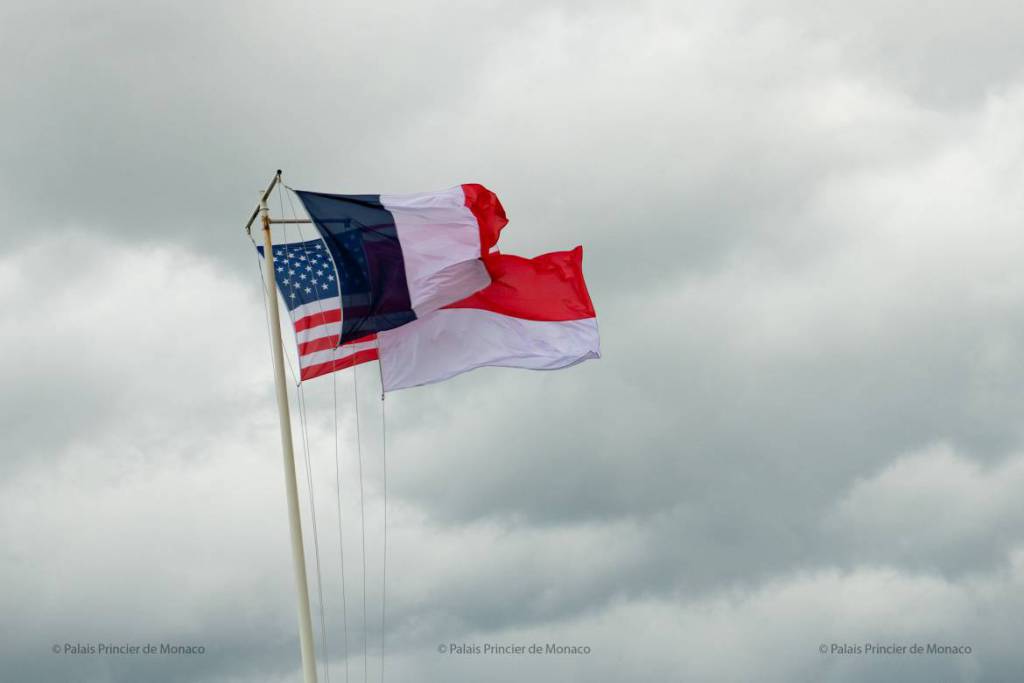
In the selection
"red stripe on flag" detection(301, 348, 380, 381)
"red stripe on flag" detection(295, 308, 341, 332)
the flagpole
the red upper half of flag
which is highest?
the red upper half of flag

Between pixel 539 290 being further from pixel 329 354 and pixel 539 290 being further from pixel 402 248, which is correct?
pixel 329 354

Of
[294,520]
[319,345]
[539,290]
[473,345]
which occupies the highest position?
[539,290]

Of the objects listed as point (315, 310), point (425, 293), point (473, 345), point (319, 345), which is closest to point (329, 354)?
point (319, 345)

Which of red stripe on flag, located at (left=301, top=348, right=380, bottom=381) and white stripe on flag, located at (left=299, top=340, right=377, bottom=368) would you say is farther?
white stripe on flag, located at (left=299, top=340, right=377, bottom=368)

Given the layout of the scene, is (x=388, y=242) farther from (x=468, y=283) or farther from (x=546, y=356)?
(x=546, y=356)

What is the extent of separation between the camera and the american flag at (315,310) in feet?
124

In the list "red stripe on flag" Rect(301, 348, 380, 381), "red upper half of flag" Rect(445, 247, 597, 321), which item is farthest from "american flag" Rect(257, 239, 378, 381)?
"red upper half of flag" Rect(445, 247, 597, 321)

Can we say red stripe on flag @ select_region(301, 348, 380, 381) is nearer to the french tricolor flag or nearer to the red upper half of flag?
the french tricolor flag

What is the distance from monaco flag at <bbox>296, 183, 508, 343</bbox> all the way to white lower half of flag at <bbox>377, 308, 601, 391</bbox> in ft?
2.66

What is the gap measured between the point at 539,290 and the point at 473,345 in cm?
277

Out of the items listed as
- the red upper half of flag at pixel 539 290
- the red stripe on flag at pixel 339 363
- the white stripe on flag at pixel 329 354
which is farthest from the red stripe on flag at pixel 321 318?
the red upper half of flag at pixel 539 290

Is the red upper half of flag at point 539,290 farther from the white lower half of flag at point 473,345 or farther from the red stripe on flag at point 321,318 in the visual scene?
the red stripe on flag at point 321,318

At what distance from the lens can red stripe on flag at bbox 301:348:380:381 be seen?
1471 inches

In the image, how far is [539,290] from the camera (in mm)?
41062
